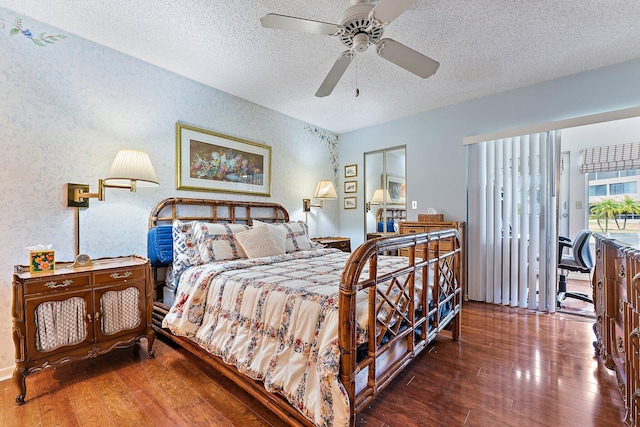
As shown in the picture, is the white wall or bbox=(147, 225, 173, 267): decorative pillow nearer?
bbox=(147, 225, 173, 267): decorative pillow

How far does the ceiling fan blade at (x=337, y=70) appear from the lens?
196cm

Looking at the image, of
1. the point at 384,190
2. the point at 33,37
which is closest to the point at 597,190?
the point at 384,190

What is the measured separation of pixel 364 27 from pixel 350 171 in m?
3.30

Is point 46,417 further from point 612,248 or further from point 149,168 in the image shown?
point 612,248

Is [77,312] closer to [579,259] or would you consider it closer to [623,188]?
[579,259]

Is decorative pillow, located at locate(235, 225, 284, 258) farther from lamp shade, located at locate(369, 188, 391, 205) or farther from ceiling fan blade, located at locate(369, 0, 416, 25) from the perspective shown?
lamp shade, located at locate(369, 188, 391, 205)

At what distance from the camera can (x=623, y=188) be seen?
13.9 ft

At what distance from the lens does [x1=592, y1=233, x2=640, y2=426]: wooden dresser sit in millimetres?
1250

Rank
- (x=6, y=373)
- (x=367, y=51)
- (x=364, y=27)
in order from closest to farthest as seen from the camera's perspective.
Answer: (x=364, y=27) → (x=6, y=373) → (x=367, y=51)

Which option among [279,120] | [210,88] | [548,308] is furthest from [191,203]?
[548,308]

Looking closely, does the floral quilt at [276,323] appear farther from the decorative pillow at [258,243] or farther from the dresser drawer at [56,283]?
the dresser drawer at [56,283]

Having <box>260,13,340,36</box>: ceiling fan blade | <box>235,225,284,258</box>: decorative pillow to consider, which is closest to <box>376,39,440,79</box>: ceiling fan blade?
<box>260,13,340,36</box>: ceiling fan blade

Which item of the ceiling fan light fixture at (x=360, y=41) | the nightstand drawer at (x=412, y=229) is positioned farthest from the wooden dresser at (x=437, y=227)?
the ceiling fan light fixture at (x=360, y=41)

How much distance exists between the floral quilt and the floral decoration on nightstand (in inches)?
82.7
